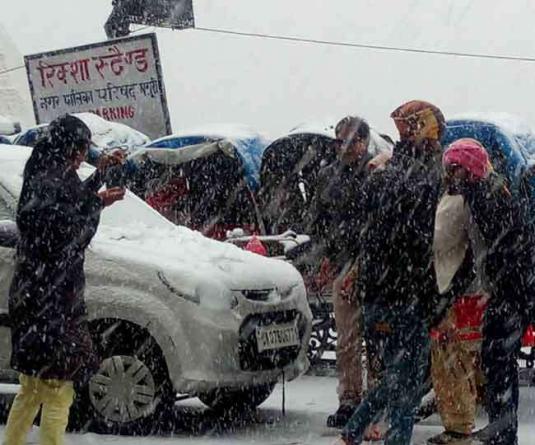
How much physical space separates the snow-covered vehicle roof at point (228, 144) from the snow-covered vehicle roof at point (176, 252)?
5.37 m

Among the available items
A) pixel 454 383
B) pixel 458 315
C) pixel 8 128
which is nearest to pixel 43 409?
pixel 454 383

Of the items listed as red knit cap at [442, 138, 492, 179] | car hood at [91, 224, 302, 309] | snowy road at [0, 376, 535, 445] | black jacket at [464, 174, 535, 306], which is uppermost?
red knit cap at [442, 138, 492, 179]

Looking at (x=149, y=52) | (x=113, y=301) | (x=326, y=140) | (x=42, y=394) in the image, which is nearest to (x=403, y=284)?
(x=42, y=394)

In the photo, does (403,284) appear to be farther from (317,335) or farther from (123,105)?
(123,105)

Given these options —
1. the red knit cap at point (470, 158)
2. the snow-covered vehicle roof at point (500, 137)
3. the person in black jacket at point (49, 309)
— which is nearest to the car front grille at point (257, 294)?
the red knit cap at point (470, 158)

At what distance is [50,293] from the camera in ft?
17.1

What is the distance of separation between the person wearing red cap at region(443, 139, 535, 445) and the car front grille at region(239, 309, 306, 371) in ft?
6.11

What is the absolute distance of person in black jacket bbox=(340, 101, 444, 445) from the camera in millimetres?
5582

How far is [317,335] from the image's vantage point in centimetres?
1030

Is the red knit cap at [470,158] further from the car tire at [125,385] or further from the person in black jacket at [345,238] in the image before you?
the car tire at [125,385]

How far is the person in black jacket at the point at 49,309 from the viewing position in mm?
5160

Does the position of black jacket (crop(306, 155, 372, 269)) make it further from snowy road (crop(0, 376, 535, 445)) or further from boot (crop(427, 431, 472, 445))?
boot (crop(427, 431, 472, 445))

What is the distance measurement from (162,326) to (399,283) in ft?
6.53

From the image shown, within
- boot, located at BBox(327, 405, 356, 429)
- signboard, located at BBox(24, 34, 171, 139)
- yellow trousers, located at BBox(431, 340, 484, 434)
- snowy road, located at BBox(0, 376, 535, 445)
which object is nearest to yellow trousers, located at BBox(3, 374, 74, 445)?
snowy road, located at BBox(0, 376, 535, 445)
